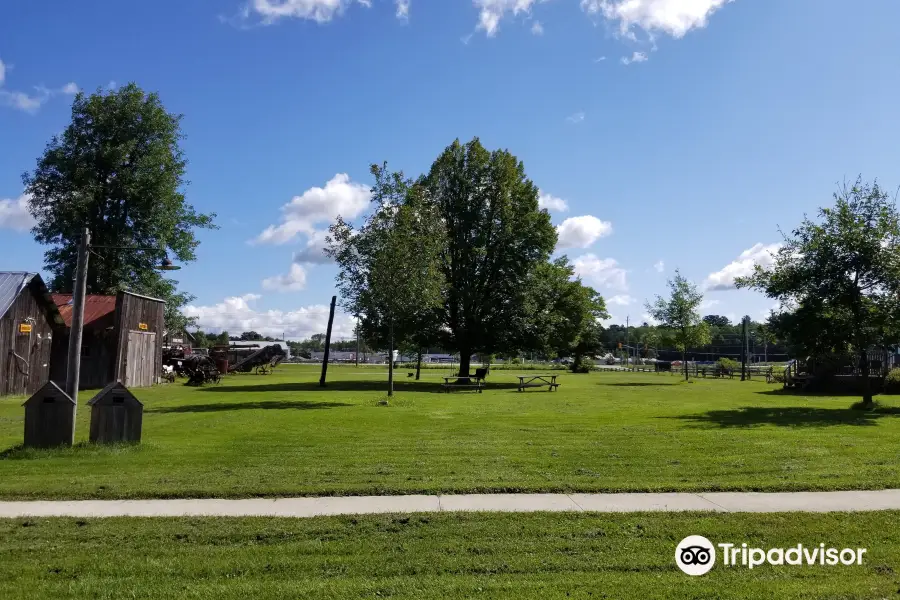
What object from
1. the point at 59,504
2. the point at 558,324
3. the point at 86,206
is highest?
the point at 86,206

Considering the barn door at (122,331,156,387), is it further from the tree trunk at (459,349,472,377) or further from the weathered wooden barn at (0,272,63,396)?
the tree trunk at (459,349,472,377)

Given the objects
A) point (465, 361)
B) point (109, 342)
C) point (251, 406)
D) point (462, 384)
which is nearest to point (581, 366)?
point (465, 361)

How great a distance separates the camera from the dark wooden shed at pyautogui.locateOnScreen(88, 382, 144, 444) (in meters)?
11.7

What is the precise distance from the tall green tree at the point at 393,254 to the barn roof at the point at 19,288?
36.1ft

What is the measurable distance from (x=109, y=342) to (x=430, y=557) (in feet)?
96.5

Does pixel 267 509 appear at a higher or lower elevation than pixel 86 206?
lower

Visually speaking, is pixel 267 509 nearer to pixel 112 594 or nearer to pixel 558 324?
pixel 112 594

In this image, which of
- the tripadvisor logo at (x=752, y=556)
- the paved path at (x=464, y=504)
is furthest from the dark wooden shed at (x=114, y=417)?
the tripadvisor logo at (x=752, y=556)

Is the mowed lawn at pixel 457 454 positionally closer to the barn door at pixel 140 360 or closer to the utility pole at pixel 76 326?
the utility pole at pixel 76 326

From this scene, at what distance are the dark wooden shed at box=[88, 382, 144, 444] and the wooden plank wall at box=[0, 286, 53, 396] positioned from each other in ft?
50.4

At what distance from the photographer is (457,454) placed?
1155cm

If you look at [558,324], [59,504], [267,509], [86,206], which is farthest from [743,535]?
[86,206]

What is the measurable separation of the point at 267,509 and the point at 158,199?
36.6m

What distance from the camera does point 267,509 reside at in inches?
308
